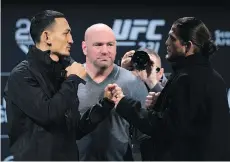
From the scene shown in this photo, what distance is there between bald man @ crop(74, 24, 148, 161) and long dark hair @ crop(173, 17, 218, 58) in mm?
520

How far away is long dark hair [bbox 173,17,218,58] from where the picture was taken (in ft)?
9.37

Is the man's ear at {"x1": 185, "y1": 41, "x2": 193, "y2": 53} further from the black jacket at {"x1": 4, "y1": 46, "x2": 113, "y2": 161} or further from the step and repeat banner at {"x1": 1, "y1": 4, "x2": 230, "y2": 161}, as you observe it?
the step and repeat banner at {"x1": 1, "y1": 4, "x2": 230, "y2": 161}

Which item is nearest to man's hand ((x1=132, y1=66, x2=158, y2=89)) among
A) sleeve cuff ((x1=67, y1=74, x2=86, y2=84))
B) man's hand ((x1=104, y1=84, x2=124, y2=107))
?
man's hand ((x1=104, y1=84, x2=124, y2=107))

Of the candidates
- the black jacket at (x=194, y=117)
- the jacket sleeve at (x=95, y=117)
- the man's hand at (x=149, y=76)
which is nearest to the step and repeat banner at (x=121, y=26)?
the man's hand at (x=149, y=76)

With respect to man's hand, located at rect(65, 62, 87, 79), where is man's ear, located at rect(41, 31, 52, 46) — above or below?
above

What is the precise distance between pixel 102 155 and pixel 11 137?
628 mm

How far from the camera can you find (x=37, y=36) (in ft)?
9.36

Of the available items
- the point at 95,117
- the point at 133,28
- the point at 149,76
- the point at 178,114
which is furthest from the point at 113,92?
the point at 133,28

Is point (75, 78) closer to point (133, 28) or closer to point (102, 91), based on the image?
point (102, 91)

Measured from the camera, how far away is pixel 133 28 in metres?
5.12

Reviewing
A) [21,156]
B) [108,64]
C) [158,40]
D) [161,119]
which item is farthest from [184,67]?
[158,40]

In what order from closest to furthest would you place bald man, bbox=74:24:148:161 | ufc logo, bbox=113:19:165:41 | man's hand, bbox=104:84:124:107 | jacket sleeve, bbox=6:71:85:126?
jacket sleeve, bbox=6:71:85:126, man's hand, bbox=104:84:124:107, bald man, bbox=74:24:148:161, ufc logo, bbox=113:19:165:41

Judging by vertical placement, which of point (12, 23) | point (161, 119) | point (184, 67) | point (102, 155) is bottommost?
point (102, 155)

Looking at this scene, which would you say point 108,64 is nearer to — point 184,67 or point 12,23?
point 184,67
